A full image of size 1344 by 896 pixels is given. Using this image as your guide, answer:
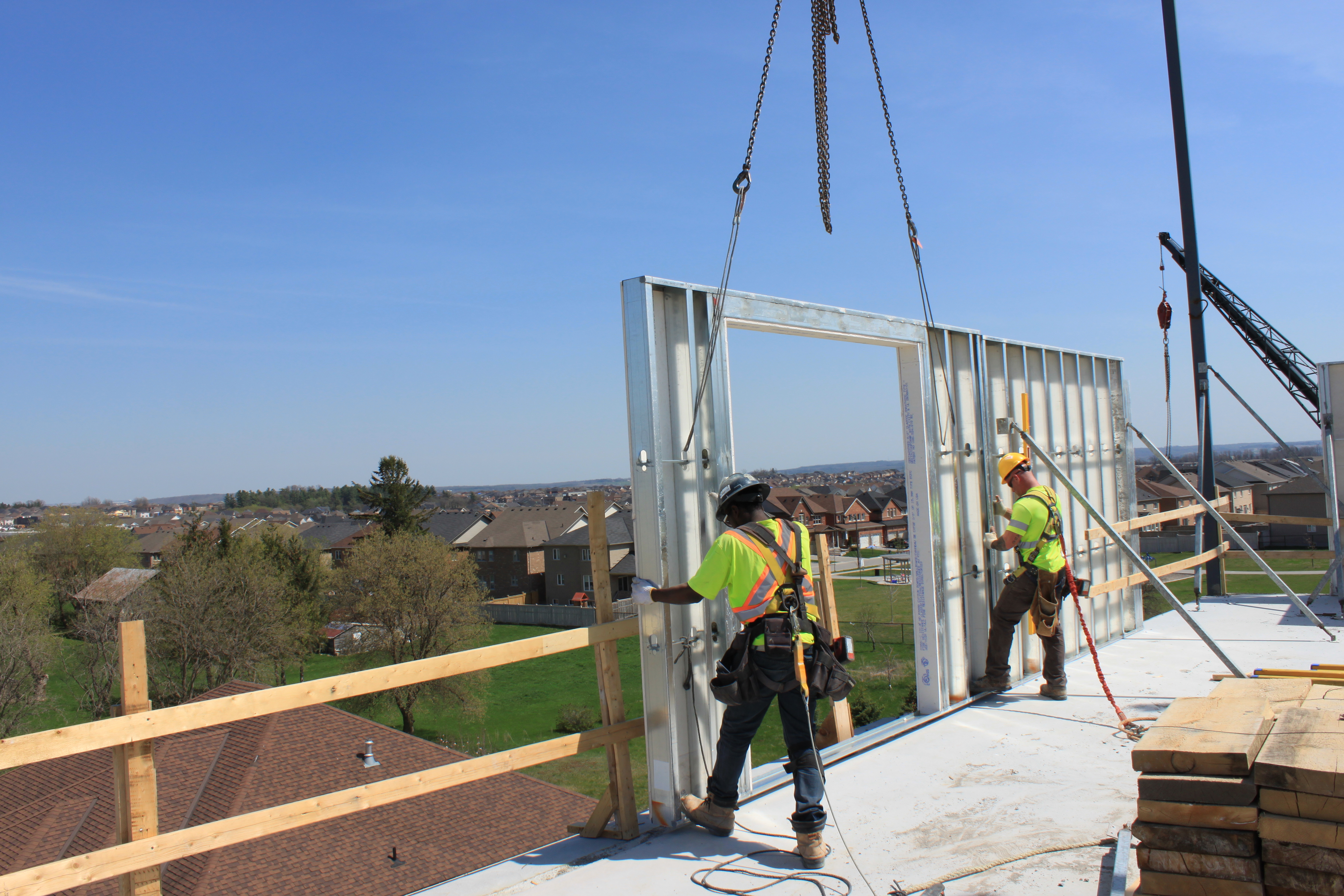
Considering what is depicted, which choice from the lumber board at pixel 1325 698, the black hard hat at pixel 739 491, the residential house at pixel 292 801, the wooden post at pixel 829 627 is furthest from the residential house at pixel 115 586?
the lumber board at pixel 1325 698

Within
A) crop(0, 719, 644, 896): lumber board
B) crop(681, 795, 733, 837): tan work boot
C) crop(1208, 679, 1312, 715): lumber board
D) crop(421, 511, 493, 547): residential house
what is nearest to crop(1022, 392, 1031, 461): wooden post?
crop(1208, 679, 1312, 715): lumber board

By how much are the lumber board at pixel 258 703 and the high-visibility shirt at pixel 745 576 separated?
61 cm

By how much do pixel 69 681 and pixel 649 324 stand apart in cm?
5415

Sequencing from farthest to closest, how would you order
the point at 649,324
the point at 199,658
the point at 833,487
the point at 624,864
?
1. the point at 833,487
2. the point at 199,658
3. the point at 649,324
4. the point at 624,864

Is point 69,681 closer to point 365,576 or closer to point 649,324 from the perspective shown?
point 365,576

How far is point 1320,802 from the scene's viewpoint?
9.02 ft

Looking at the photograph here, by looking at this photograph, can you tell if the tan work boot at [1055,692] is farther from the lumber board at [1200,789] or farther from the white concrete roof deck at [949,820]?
the lumber board at [1200,789]

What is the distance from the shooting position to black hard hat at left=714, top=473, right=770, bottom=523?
13.6 feet

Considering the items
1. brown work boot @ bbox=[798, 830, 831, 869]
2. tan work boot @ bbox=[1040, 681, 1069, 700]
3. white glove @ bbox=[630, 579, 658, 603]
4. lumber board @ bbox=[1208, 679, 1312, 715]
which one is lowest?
tan work boot @ bbox=[1040, 681, 1069, 700]

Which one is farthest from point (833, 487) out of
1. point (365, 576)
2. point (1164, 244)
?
point (1164, 244)

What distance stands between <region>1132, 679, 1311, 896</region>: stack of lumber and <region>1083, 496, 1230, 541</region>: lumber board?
5940 millimetres

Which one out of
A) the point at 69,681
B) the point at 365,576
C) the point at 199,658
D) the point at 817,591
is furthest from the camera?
the point at 69,681

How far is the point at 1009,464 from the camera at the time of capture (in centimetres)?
698

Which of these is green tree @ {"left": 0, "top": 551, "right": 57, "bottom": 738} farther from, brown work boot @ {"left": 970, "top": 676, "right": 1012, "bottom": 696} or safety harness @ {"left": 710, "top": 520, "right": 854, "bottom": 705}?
safety harness @ {"left": 710, "top": 520, "right": 854, "bottom": 705}
